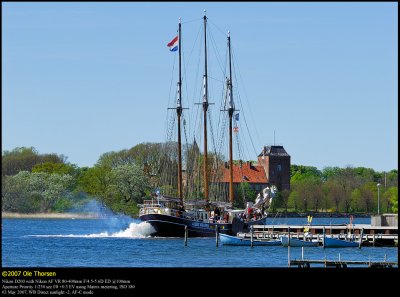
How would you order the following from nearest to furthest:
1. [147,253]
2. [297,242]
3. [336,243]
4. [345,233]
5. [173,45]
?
[147,253] → [336,243] → [297,242] → [345,233] → [173,45]

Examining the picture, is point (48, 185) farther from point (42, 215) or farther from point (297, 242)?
point (297, 242)

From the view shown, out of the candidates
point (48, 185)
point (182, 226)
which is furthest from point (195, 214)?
point (48, 185)

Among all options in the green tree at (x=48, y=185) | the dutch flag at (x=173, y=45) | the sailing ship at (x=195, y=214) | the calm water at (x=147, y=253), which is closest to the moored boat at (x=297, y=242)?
the calm water at (x=147, y=253)

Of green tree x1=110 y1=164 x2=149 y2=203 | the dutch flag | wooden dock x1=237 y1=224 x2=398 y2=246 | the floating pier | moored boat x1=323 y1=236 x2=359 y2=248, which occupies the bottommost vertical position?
the floating pier

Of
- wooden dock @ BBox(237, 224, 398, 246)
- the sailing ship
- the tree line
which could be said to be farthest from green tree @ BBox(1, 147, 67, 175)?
wooden dock @ BBox(237, 224, 398, 246)

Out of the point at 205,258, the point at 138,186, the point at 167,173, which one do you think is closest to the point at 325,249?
the point at 205,258

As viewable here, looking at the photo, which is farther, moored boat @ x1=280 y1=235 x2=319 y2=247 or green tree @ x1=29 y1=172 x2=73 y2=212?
green tree @ x1=29 y1=172 x2=73 y2=212

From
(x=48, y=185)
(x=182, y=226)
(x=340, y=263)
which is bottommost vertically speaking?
(x=340, y=263)

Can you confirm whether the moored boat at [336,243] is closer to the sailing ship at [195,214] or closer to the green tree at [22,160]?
the sailing ship at [195,214]

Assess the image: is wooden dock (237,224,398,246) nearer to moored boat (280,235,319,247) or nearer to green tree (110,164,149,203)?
moored boat (280,235,319,247)

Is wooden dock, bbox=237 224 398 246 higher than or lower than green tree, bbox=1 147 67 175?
lower

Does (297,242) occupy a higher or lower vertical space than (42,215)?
lower
